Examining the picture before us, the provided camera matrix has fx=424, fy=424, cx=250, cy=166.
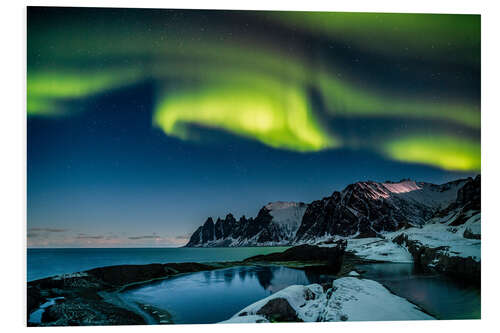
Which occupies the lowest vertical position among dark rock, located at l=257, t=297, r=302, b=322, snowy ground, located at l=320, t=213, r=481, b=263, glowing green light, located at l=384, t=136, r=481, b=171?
dark rock, located at l=257, t=297, r=302, b=322

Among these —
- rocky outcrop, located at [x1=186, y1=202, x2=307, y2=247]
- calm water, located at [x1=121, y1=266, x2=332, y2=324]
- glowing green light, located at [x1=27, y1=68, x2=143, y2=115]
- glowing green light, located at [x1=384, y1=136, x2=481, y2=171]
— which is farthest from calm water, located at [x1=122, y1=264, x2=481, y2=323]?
glowing green light, located at [x1=27, y1=68, x2=143, y2=115]

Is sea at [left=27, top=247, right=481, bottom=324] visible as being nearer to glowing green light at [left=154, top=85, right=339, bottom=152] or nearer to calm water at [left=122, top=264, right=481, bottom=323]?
calm water at [left=122, top=264, right=481, bottom=323]

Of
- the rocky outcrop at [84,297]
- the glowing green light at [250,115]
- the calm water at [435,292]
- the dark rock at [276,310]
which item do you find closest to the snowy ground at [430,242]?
the calm water at [435,292]

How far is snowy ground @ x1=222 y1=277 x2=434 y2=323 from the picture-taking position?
578 cm

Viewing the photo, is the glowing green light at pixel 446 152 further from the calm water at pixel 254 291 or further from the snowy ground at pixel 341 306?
the snowy ground at pixel 341 306

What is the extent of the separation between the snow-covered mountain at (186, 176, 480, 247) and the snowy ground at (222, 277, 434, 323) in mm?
856

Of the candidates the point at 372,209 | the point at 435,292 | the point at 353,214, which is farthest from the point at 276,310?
the point at 435,292

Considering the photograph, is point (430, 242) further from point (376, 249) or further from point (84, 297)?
point (84, 297)

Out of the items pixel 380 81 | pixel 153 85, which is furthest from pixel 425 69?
pixel 153 85

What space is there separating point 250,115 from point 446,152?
9.85ft

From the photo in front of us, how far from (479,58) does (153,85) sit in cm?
494

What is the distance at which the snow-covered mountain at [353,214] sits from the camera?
629cm

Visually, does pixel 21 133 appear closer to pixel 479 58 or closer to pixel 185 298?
pixel 185 298

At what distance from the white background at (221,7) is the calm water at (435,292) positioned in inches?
5.5
